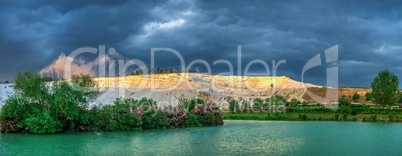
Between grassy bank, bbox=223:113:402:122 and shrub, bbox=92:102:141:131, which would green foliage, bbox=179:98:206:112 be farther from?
grassy bank, bbox=223:113:402:122

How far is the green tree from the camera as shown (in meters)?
80.4

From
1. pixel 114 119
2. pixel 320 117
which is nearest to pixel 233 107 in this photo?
pixel 320 117

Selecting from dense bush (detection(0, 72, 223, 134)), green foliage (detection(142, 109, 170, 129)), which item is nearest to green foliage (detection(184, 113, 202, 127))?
green foliage (detection(142, 109, 170, 129))

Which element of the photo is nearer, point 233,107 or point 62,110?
point 62,110

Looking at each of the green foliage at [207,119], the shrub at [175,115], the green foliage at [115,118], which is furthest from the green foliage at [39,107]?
the green foliage at [207,119]

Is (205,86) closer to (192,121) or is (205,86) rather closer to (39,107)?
(192,121)

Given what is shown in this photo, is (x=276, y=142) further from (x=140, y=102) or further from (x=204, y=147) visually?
(x=140, y=102)

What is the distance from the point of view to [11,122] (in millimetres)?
39844

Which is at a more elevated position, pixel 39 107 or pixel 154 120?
pixel 39 107

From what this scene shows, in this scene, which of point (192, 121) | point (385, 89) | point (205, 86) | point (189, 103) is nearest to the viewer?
point (192, 121)

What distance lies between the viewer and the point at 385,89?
81125 mm

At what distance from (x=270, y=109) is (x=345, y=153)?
62.6m

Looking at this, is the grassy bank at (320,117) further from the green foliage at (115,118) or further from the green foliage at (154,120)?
the green foliage at (115,118)

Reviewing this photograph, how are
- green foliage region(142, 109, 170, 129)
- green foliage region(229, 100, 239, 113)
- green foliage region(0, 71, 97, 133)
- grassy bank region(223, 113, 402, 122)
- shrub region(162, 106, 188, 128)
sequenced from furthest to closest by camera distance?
1. green foliage region(229, 100, 239, 113)
2. grassy bank region(223, 113, 402, 122)
3. shrub region(162, 106, 188, 128)
4. green foliage region(142, 109, 170, 129)
5. green foliage region(0, 71, 97, 133)
